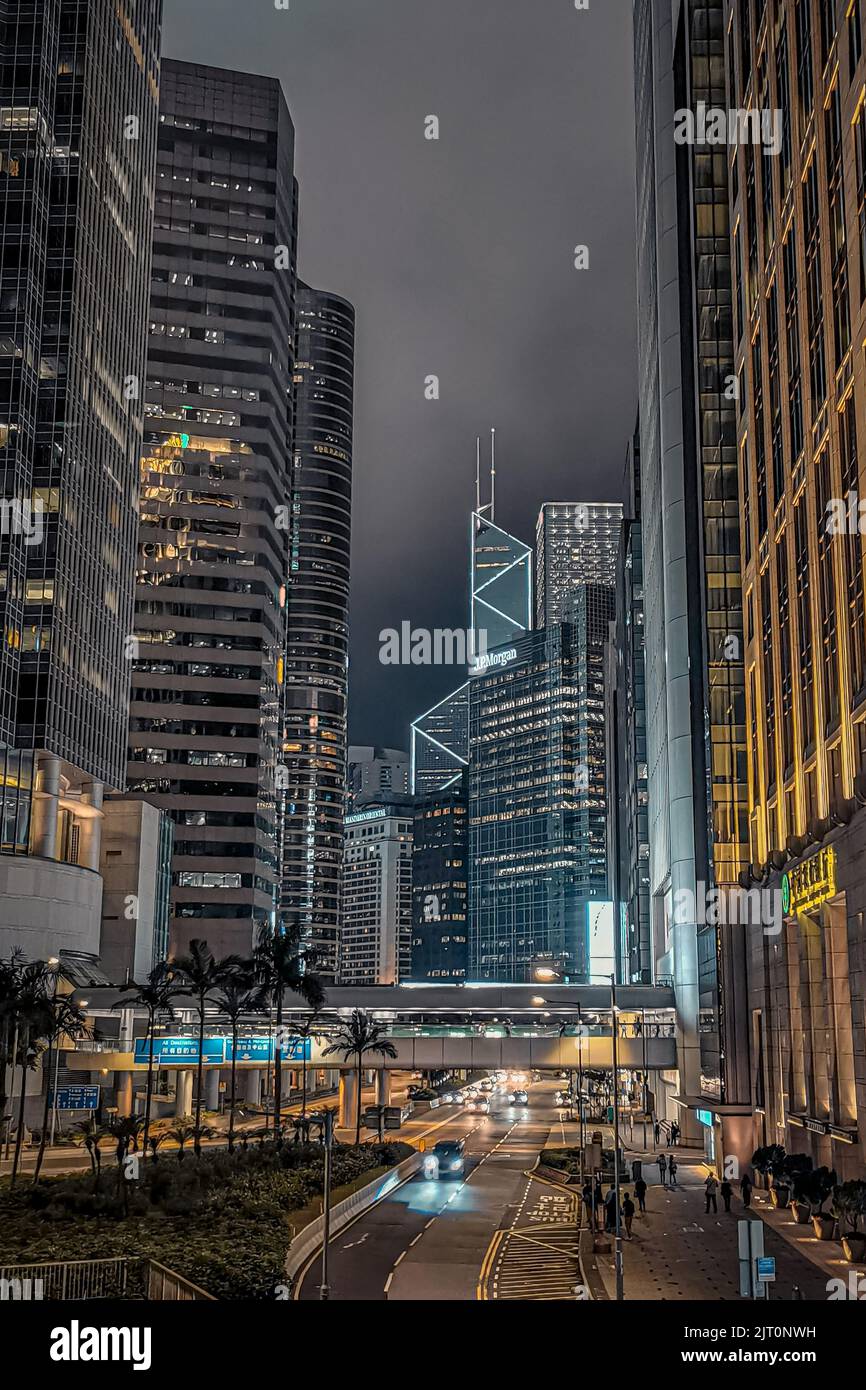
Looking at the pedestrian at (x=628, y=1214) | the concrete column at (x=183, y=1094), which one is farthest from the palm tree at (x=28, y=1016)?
the concrete column at (x=183, y=1094)

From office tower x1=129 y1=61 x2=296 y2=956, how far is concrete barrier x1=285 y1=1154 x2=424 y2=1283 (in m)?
84.4

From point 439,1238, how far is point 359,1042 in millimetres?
37274

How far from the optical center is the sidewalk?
37156 millimetres

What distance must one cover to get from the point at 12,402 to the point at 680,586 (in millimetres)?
51246

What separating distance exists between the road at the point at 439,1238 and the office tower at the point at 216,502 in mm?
78966

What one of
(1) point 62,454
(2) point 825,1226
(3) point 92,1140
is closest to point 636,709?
(1) point 62,454

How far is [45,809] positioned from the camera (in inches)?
3962

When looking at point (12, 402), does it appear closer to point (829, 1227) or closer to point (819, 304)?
point (819, 304)

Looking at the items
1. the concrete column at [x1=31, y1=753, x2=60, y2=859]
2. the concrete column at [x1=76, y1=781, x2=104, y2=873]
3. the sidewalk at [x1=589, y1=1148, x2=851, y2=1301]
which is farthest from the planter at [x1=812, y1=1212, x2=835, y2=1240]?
the concrete column at [x1=76, y1=781, x2=104, y2=873]

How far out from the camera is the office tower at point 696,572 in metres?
80.4

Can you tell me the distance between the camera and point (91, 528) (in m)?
111

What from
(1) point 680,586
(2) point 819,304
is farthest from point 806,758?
(1) point 680,586

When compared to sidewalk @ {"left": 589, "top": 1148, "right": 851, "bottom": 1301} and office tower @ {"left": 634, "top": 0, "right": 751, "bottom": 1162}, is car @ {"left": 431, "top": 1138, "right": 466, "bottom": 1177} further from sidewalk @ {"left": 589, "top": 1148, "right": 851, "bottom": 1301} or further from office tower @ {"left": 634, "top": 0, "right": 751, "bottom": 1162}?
office tower @ {"left": 634, "top": 0, "right": 751, "bottom": 1162}

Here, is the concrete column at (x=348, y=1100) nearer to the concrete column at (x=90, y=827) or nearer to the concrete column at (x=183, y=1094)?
the concrete column at (x=183, y=1094)
